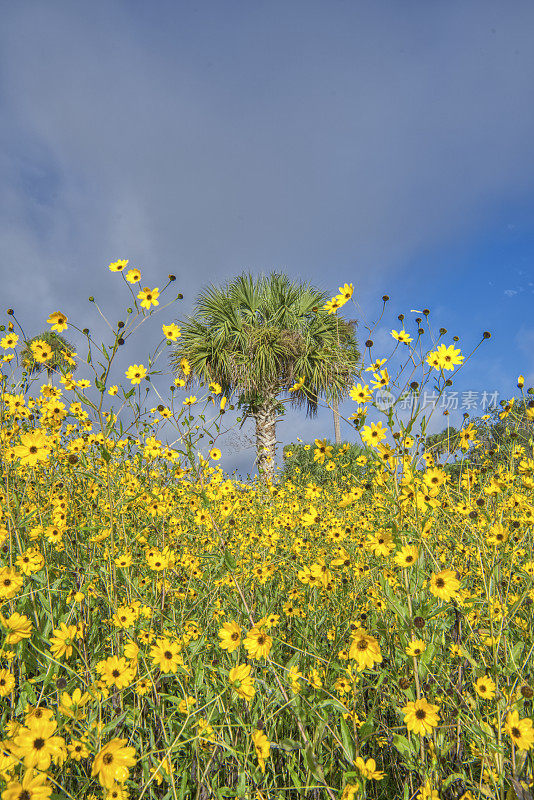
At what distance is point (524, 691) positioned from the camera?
115 cm

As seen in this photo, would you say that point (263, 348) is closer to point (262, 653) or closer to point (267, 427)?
point (267, 427)

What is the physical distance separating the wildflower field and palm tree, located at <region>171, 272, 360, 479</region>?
25.3 ft

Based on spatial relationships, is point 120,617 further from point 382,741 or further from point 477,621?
point 477,621

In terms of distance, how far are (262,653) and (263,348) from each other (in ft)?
31.7

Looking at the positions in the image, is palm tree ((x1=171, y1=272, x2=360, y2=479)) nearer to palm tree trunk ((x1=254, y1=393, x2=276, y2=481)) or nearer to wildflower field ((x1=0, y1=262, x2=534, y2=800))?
palm tree trunk ((x1=254, y1=393, x2=276, y2=481))

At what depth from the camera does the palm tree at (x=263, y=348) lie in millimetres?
10695

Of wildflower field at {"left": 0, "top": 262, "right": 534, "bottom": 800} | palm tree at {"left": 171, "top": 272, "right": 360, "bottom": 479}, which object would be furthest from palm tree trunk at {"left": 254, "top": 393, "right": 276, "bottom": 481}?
wildflower field at {"left": 0, "top": 262, "right": 534, "bottom": 800}

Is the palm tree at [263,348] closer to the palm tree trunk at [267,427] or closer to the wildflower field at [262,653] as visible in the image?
the palm tree trunk at [267,427]

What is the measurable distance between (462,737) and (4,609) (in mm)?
2100

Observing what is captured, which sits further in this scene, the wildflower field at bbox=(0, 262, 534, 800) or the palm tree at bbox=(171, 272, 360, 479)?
the palm tree at bbox=(171, 272, 360, 479)

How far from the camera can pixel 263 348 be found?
10555 mm

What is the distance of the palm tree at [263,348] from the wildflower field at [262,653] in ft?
25.3

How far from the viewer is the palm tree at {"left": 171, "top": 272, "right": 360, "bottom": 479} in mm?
10695

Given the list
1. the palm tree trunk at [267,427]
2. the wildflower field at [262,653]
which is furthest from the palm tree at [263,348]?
the wildflower field at [262,653]
